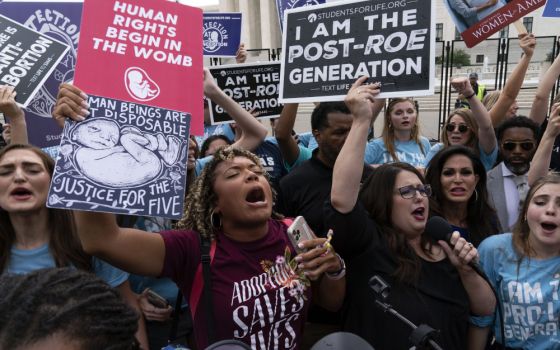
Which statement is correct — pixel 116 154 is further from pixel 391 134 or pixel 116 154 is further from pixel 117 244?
pixel 391 134

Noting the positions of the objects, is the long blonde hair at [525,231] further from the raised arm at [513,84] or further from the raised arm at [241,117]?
the raised arm at [513,84]

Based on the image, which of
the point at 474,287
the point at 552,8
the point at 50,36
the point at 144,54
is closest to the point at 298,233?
the point at 474,287

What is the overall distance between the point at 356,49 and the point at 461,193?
4.03 feet

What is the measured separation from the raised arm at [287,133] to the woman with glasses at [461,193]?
1.12 metres

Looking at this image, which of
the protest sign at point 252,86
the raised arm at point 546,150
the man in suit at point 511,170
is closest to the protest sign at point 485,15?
the man in suit at point 511,170

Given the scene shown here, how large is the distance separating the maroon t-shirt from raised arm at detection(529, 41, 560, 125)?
338 centimetres

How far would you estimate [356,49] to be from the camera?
269 centimetres

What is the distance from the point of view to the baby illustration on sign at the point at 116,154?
6.03ft

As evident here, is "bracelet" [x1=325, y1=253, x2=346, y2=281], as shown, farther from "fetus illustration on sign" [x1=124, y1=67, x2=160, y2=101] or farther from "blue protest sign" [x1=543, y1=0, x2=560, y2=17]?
"blue protest sign" [x1=543, y1=0, x2=560, y2=17]

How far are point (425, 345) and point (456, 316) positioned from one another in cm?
73

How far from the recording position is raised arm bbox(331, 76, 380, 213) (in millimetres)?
2106

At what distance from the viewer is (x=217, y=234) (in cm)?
221

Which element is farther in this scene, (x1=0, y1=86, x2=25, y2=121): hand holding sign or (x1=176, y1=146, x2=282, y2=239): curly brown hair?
(x1=0, y1=86, x2=25, y2=121): hand holding sign

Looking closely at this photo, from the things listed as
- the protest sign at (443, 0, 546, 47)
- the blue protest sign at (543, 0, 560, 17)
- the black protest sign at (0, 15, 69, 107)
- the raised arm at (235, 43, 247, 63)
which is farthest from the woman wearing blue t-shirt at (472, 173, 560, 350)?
the raised arm at (235, 43, 247, 63)
